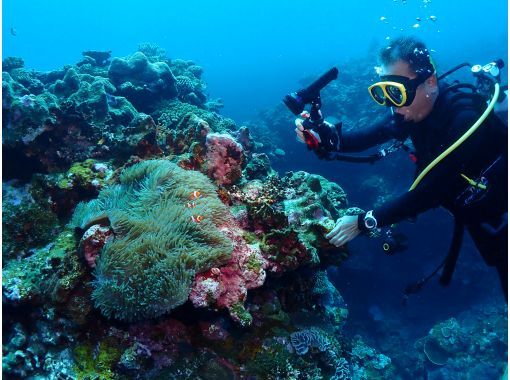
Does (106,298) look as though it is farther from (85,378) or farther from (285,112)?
(285,112)

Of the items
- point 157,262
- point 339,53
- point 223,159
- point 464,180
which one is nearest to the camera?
point 157,262

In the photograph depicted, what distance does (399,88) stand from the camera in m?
3.38

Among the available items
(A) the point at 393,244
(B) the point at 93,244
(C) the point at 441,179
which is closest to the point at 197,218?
(B) the point at 93,244

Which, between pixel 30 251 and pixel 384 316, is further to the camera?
pixel 384 316

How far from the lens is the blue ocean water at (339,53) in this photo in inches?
482

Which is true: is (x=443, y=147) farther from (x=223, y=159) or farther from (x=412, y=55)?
(x=223, y=159)

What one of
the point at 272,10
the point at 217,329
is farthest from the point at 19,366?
the point at 272,10

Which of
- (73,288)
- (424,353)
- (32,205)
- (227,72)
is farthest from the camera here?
(227,72)

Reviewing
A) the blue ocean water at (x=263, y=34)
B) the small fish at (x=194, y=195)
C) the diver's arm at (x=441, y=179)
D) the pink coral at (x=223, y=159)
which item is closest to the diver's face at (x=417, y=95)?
the diver's arm at (x=441, y=179)

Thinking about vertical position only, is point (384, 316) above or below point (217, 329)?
below

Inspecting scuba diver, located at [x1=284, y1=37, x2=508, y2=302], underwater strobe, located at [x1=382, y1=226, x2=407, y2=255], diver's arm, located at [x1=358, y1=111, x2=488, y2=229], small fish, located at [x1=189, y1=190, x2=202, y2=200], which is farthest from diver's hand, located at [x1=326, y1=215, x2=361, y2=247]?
small fish, located at [x1=189, y1=190, x2=202, y2=200]

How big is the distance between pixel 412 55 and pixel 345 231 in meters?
1.82

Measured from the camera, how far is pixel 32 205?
4.23 m

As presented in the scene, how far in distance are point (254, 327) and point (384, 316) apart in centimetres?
1026
